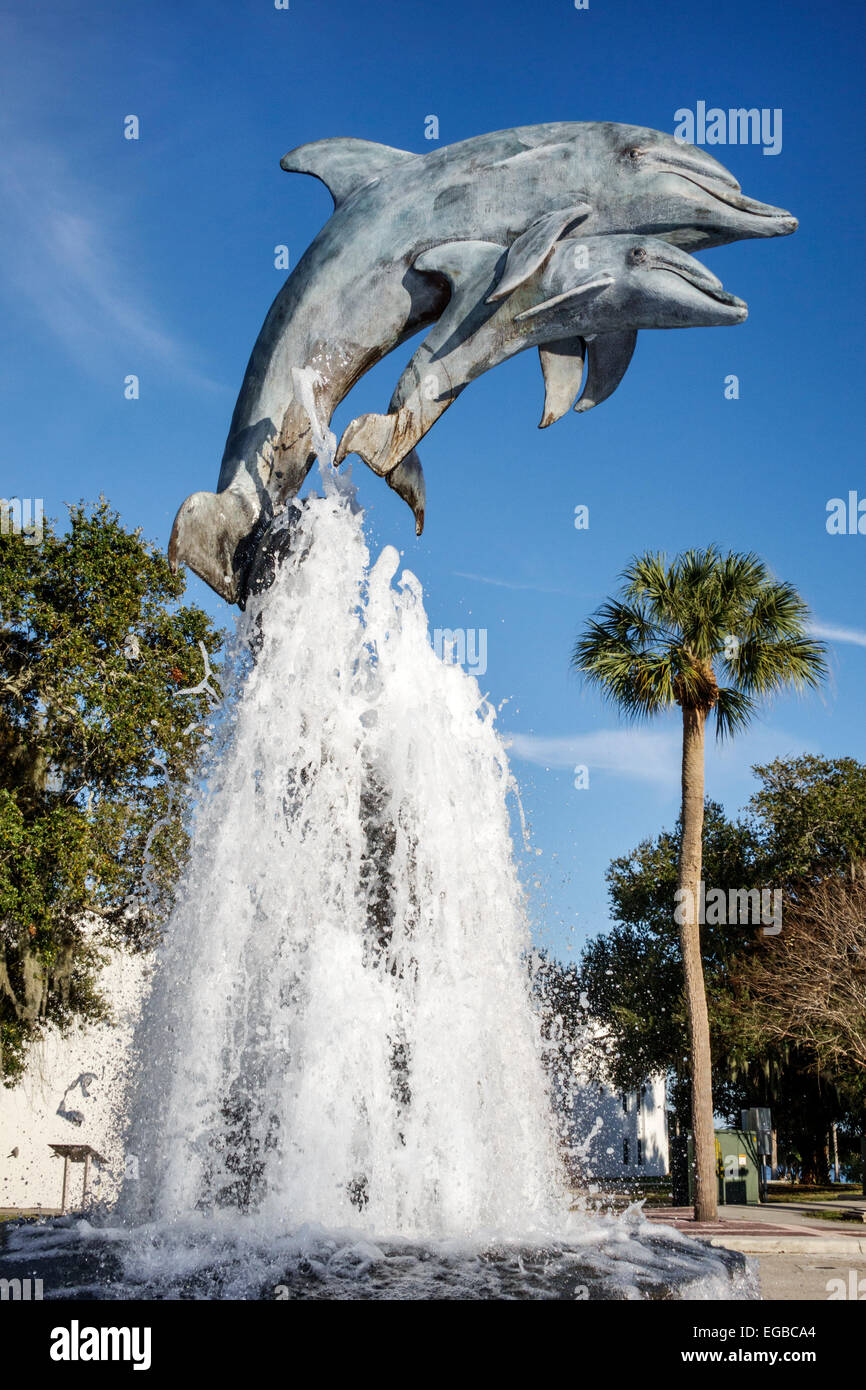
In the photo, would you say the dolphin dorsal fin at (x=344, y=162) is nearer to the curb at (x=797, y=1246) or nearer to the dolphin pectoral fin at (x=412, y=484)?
the dolphin pectoral fin at (x=412, y=484)

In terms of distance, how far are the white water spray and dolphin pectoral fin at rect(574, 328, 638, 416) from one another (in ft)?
5.46

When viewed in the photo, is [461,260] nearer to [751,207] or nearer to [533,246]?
[533,246]

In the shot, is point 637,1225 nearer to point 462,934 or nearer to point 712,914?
point 462,934

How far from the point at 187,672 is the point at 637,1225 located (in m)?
14.3

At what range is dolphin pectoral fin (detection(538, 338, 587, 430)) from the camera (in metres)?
6.71

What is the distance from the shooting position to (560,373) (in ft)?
22.1

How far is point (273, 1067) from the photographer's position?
223 inches

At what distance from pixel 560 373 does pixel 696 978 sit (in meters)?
12.7

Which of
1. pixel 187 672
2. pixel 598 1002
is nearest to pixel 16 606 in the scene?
pixel 187 672

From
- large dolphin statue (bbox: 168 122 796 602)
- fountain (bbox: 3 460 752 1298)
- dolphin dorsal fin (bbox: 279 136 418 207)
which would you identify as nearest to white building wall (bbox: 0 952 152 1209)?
fountain (bbox: 3 460 752 1298)

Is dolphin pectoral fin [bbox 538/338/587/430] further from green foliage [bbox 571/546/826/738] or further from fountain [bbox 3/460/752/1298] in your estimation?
green foliage [bbox 571/546/826/738]

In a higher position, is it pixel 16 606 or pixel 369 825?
pixel 16 606

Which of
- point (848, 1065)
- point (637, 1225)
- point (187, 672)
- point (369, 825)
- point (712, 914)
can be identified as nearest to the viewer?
point (637, 1225)

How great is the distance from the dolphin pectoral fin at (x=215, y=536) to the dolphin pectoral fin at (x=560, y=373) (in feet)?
6.33
